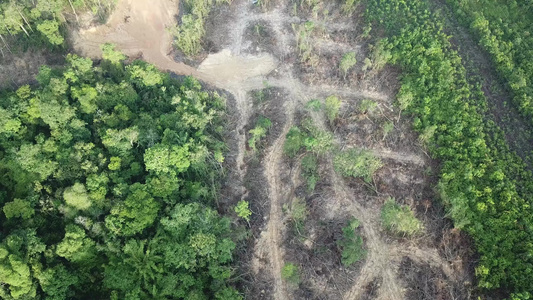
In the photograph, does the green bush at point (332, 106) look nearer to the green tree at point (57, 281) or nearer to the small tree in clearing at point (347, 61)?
the small tree in clearing at point (347, 61)

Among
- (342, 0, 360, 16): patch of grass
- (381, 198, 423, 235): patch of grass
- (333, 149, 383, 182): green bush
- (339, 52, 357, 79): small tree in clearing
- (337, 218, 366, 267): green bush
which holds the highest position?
(342, 0, 360, 16): patch of grass

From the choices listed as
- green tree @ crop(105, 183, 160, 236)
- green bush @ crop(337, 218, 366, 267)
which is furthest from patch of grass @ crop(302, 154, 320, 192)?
green tree @ crop(105, 183, 160, 236)

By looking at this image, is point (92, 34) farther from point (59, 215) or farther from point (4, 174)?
point (59, 215)

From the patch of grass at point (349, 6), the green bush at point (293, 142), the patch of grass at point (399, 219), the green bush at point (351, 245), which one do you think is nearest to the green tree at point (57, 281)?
the green bush at point (351, 245)

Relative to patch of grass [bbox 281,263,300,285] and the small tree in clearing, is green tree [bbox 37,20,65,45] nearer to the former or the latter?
the small tree in clearing

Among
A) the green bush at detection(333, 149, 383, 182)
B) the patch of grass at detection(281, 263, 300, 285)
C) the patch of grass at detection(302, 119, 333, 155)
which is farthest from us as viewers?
the patch of grass at detection(302, 119, 333, 155)

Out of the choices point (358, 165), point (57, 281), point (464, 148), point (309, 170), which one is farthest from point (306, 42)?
point (57, 281)
